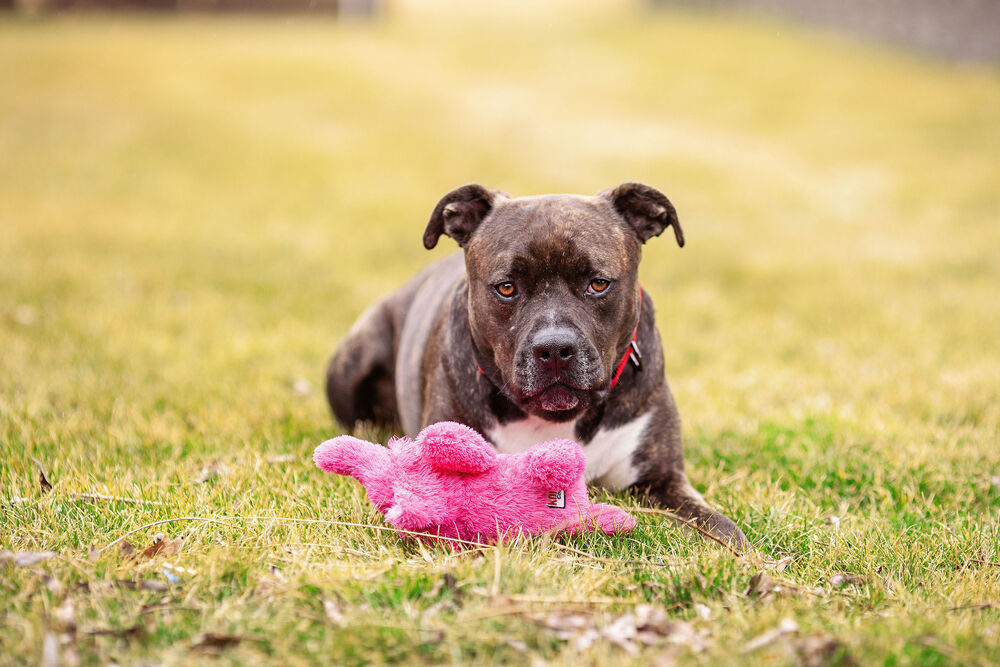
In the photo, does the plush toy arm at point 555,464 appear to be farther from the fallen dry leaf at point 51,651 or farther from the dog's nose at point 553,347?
the fallen dry leaf at point 51,651

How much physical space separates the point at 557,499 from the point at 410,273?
17.8 feet

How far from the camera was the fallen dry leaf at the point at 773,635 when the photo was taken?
9.13ft

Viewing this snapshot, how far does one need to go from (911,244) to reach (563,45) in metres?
14.0

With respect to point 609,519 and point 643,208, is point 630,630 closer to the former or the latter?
point 609,519

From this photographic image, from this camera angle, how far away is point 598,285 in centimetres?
382

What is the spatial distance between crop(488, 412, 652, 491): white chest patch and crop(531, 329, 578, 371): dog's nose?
1.50 feet

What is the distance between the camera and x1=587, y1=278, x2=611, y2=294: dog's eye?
12.5ft

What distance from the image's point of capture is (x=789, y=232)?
1032cm

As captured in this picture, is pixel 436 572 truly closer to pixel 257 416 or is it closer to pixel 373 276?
pixel 257 416

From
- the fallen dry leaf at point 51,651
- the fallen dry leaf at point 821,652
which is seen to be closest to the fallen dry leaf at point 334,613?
the fallen dry leaf at point 51,651

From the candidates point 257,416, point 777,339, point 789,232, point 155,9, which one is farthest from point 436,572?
point 155,9

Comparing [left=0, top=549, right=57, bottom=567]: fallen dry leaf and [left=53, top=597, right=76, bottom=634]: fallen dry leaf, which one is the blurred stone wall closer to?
[left=0, top=549, right=57, bottom=567]: fallen dry leaf

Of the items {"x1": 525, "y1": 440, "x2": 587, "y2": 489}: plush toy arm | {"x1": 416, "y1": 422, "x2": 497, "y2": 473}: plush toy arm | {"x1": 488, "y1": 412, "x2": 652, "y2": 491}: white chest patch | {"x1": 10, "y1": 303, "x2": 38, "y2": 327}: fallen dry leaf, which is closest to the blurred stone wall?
{"x1": 488, "y1": 412, "x2": 652, "y2": 491}: white chest patch

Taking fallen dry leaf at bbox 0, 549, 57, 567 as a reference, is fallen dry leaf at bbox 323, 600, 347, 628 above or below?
above
